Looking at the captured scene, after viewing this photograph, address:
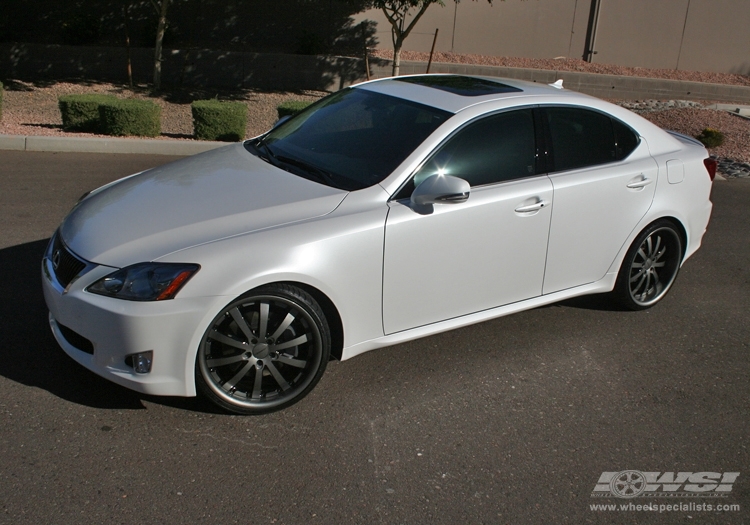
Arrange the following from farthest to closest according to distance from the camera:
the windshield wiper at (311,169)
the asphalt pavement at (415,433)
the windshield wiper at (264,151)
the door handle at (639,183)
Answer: the door handle at (639,183)
the windshield wiper at (264,151)
the windshield wiper at (311,169)
the asphalt pavement at (415,433)

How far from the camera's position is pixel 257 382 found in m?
4.10

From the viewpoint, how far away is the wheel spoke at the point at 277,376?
4.09 m

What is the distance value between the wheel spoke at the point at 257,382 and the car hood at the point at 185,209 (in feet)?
2.47

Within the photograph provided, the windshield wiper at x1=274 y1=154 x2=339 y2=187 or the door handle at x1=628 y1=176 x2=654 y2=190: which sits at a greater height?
the windshield wiper at x1=274 y1=154 x2=339 y2=187

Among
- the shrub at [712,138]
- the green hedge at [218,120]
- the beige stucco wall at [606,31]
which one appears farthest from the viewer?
the beige stucco wall at [606,31]

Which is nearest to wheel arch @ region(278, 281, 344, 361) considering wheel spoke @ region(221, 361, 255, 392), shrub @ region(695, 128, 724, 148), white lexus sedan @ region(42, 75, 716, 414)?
white lexus sedan @ region(42, 75, 716, 414)

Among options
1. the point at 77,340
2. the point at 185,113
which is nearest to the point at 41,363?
the point at 77,340

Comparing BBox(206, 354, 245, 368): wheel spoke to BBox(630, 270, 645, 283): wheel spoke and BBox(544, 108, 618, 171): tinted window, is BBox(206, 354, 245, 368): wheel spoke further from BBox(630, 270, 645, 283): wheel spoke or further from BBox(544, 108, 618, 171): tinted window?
BBox(630, 270, 645, 283): wheel spoke

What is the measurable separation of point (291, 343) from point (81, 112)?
9.23m

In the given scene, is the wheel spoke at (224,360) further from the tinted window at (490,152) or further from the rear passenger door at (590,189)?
the rear passenger door at (590,189)

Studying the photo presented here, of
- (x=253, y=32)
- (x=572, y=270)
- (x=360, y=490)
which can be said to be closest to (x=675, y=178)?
(x=572, y=270)

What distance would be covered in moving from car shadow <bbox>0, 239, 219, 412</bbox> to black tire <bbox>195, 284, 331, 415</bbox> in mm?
274

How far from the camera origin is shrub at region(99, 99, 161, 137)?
11258mm

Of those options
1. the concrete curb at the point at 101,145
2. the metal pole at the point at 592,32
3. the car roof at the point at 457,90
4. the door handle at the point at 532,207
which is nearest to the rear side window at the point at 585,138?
the car roof at the point at 457,90
